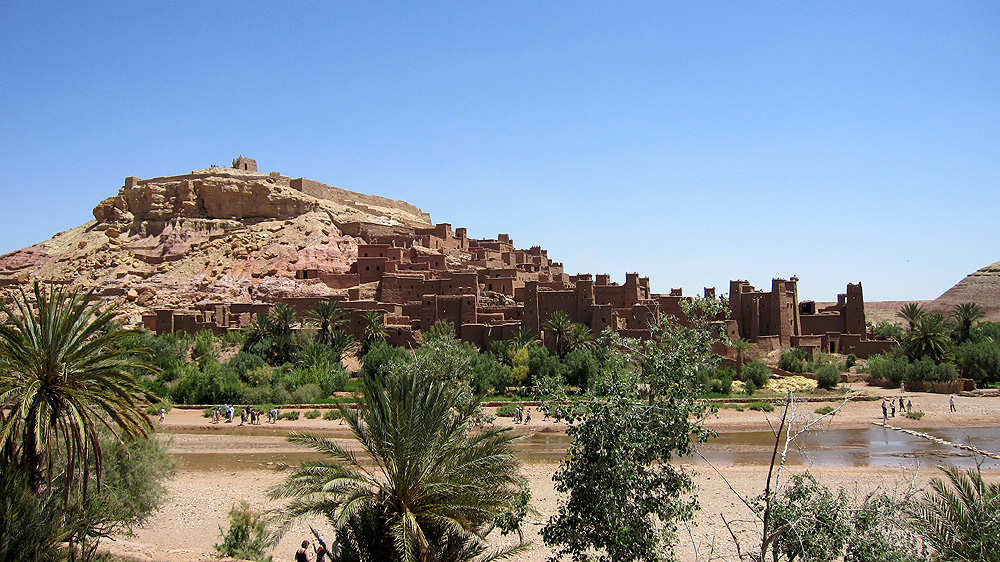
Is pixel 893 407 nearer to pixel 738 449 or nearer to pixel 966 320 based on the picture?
pixel 738 449

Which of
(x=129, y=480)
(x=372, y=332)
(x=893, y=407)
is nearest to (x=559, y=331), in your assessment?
(x=372, y=332)

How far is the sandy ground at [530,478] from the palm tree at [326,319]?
7.34m

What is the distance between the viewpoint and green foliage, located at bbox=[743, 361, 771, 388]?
32875mm

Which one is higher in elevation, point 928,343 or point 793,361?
point 928,343

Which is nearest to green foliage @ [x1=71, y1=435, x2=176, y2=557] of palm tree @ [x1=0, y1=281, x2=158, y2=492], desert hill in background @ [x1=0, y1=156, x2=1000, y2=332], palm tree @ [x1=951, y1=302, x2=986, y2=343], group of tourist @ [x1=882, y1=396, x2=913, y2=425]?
palm tree @ [x1=0, y1=281, x2=158, y2=492]

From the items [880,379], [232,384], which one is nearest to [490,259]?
[232,384]

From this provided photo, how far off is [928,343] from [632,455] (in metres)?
33.8

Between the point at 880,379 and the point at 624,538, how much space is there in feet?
102

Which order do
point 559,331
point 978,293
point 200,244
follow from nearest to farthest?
1. point 559,331
2. point 200,244
3. point 978,293

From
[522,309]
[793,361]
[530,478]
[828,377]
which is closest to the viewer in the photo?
[530,478]

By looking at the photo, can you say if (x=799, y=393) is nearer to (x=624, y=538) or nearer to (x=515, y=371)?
(x=515, y=371)

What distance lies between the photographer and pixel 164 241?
49781mm

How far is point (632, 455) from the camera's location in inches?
279

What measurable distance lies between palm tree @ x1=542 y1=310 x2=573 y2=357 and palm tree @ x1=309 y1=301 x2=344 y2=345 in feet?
32.1
